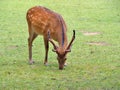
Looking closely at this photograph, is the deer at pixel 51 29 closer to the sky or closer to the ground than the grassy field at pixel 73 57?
closer to the sky

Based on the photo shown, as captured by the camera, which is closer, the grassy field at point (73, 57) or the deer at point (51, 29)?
the grassy field at point (73, 57)

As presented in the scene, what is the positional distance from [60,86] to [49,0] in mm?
18321

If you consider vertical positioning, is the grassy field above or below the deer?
below

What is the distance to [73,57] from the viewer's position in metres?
11.6

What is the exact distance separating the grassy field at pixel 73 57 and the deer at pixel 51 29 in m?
0.40

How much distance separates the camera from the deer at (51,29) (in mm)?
9836

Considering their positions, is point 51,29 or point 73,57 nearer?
point 51,29

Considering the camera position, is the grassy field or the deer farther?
the deer

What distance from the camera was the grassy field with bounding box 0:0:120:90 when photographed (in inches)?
347

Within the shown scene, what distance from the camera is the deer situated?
32.3 ft

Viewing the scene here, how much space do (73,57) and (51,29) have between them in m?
1.46

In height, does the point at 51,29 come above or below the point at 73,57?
above

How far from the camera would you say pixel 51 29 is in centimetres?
1043

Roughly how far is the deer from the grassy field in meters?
0.40
